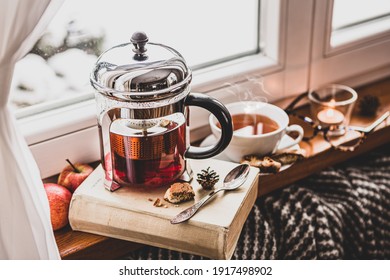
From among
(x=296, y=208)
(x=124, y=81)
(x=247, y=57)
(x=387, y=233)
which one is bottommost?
(x=387, y=233)

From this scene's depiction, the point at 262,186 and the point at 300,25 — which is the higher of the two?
the point at 300,25

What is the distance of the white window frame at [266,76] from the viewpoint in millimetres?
986

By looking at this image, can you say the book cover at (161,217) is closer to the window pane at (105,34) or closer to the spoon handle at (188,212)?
the spoon handle at (188,212)

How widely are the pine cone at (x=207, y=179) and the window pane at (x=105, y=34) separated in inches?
11.0

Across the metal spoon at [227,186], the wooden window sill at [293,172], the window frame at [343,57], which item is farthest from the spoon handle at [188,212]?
the window frame at [343,57]

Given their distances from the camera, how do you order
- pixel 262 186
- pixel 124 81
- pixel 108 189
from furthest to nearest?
pixel 262 186 < pixel 108 189 < pixel 124 81

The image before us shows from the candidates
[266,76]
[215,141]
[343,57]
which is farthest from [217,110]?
[343,57]

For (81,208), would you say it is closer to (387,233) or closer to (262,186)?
(262,186)

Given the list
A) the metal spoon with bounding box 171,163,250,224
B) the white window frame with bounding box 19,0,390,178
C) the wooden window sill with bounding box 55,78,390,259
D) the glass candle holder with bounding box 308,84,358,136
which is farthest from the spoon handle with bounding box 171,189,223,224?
the glass candle holder with bounding box 308,84,358,136

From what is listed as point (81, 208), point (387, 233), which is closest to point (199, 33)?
point (81, 208)

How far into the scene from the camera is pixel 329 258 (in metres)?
1.07

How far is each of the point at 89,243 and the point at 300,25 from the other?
0.61 m

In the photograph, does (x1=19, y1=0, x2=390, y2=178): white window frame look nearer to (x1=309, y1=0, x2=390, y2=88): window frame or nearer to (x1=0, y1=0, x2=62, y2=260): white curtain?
(x1=309, y1=0, x2=390, y2=88): window frame

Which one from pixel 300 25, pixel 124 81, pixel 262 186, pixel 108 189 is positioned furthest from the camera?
pixel 300 25
